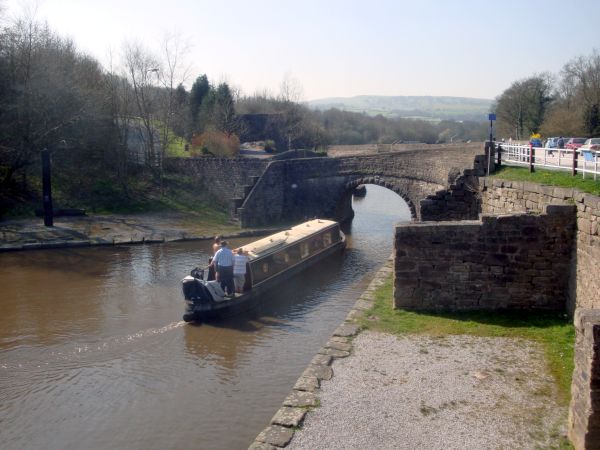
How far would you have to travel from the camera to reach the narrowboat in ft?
42.9

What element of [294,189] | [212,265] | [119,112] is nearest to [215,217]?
[294,189]

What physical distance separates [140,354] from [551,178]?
9.00m

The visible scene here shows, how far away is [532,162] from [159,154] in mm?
22474

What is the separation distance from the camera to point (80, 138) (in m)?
29.2

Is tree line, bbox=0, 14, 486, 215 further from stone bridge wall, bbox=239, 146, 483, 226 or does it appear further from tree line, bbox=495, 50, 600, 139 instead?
tree line, bbox=495, 50, 600, 139

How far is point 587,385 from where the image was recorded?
20.3 ft

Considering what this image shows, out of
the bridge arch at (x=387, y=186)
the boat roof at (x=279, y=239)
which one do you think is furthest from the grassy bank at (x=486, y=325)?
the bridge arch at (x=387, y=186)

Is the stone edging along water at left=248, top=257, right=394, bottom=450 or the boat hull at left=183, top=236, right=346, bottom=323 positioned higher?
the stone edging along water at left=248, top=257, right=394, bottom=450

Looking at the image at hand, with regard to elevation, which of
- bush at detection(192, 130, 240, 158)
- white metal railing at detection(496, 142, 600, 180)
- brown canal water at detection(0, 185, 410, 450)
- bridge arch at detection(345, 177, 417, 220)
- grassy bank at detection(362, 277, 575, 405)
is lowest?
brown canal water at detection(0, 185, 410, 450)

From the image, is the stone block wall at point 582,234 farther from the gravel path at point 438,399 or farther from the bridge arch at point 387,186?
the bridge arch at point 387,186

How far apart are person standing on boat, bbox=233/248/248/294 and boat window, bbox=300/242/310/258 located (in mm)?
4186

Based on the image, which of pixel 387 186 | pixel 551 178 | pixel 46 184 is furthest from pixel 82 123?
pixel 551 178

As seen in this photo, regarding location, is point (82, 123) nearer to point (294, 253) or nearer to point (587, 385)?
point (294, 253)

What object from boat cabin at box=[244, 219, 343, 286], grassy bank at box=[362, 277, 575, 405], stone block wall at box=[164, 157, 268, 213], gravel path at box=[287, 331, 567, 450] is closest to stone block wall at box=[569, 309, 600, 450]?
gravel path at box=[287, 331, 567, 450]
